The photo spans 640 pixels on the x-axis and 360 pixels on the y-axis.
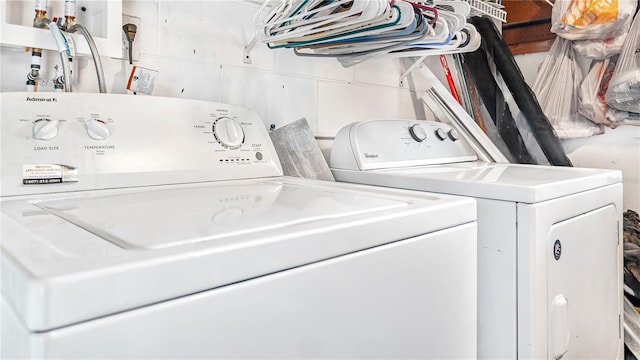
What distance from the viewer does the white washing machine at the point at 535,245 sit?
3.45ft

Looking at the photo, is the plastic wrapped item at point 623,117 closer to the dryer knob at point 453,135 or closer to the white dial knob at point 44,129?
the dryer knob at point 453,135

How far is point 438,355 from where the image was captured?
2.62 ft

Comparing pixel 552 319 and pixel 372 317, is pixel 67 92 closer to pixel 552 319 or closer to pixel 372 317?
pixel 372 317

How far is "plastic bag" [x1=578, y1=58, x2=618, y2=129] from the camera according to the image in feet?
6.59

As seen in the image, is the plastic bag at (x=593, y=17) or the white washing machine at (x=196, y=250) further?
the plastic bag at (x=593, y=17)

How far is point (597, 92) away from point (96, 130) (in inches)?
81.6

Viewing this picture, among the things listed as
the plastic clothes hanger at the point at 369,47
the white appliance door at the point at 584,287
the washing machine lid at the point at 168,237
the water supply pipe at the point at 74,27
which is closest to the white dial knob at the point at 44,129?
the washing machine lid at the point at 168,237

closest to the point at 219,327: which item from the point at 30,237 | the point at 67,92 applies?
the point at 30,237

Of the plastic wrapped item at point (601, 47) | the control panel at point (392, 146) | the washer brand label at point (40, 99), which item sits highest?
the plastic wrapped item at point (601, 47)

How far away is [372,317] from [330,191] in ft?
1.23

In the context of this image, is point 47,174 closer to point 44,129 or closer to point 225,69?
point 44,129

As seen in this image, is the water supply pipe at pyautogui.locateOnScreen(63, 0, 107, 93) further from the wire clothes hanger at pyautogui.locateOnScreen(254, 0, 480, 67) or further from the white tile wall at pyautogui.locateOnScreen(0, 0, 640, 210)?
the wire clothes hanger at pyautogui.locateOnScreen(254, 0, 480, 67)

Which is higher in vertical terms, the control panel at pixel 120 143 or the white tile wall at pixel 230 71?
the white tile wall at pixel 230 71

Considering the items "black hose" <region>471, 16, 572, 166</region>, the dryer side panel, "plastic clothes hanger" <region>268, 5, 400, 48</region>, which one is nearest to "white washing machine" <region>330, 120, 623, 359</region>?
the dryer side panel
